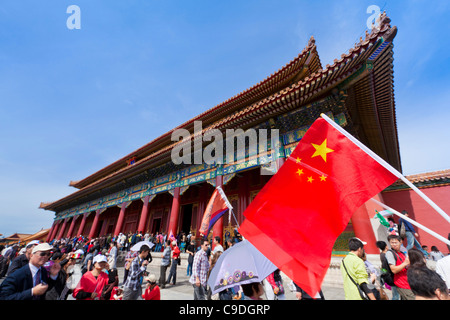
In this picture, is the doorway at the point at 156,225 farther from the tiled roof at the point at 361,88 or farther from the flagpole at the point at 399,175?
the flagpole at the point at 399,175

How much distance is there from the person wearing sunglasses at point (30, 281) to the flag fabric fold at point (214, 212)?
3.48 metres

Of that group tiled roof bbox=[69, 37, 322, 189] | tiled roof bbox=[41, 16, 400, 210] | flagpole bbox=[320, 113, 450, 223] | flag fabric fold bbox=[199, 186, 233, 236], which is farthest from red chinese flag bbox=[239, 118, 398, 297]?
tiled roof bbox=[69, 37, 322, 189]

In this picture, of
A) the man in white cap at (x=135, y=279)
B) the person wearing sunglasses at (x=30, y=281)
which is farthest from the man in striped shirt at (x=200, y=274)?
the person wearing sunglasses at (x=30, y=281)

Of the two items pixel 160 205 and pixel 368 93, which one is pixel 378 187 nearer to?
pixel 368 93

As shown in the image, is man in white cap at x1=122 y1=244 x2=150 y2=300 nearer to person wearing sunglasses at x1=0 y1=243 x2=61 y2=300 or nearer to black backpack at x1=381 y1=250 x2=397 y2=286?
person wearing sunglasses at x1=0 y1=243 x2=61 y2=300

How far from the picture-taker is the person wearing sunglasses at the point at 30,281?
2033 millimetres

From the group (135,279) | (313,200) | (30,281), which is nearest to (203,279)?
(135,279)

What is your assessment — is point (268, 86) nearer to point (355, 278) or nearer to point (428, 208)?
point (428, 208)

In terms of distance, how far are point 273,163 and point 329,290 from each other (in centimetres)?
428

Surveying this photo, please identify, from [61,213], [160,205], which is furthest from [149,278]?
[61,213]

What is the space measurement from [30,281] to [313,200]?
10.2ft

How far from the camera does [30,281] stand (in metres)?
2.20

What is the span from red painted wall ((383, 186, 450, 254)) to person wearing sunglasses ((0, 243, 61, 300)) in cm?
1206

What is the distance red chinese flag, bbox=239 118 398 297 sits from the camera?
5.22 ft
